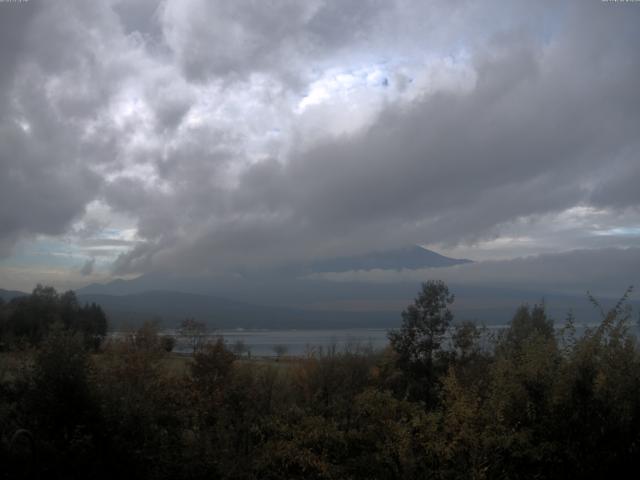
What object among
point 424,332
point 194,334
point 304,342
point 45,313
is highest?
point 45,313

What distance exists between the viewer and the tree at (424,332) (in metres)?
25.3

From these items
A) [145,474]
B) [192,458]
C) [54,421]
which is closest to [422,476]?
[192,458]

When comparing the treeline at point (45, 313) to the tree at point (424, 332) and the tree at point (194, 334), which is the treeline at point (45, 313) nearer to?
the tree at point (194, 334)

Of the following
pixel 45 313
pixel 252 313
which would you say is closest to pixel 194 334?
pixel 45 313

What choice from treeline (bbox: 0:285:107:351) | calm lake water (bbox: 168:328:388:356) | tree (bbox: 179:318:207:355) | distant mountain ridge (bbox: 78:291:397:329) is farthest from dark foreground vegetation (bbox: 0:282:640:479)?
distant mountain ridge (bbox: 78:291:397:329)

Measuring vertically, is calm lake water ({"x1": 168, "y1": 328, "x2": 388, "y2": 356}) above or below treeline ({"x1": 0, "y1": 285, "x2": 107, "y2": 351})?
below

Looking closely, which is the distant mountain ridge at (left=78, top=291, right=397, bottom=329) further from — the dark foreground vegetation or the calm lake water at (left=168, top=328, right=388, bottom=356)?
the dark foreground vegetation

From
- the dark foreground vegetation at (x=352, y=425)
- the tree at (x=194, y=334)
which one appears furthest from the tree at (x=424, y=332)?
the dark foreground vegetation at (x=352, y=425)

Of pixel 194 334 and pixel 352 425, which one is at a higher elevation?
pixel 194 334

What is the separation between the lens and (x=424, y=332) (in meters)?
25.6

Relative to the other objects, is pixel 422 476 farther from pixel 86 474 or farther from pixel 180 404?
pixel 180 404

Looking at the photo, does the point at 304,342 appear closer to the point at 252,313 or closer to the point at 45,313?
the point at 45,313

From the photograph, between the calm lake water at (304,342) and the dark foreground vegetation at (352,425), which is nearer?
the dark foreground vegetation at (352,425)

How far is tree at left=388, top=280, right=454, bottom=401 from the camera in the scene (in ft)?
82.9
